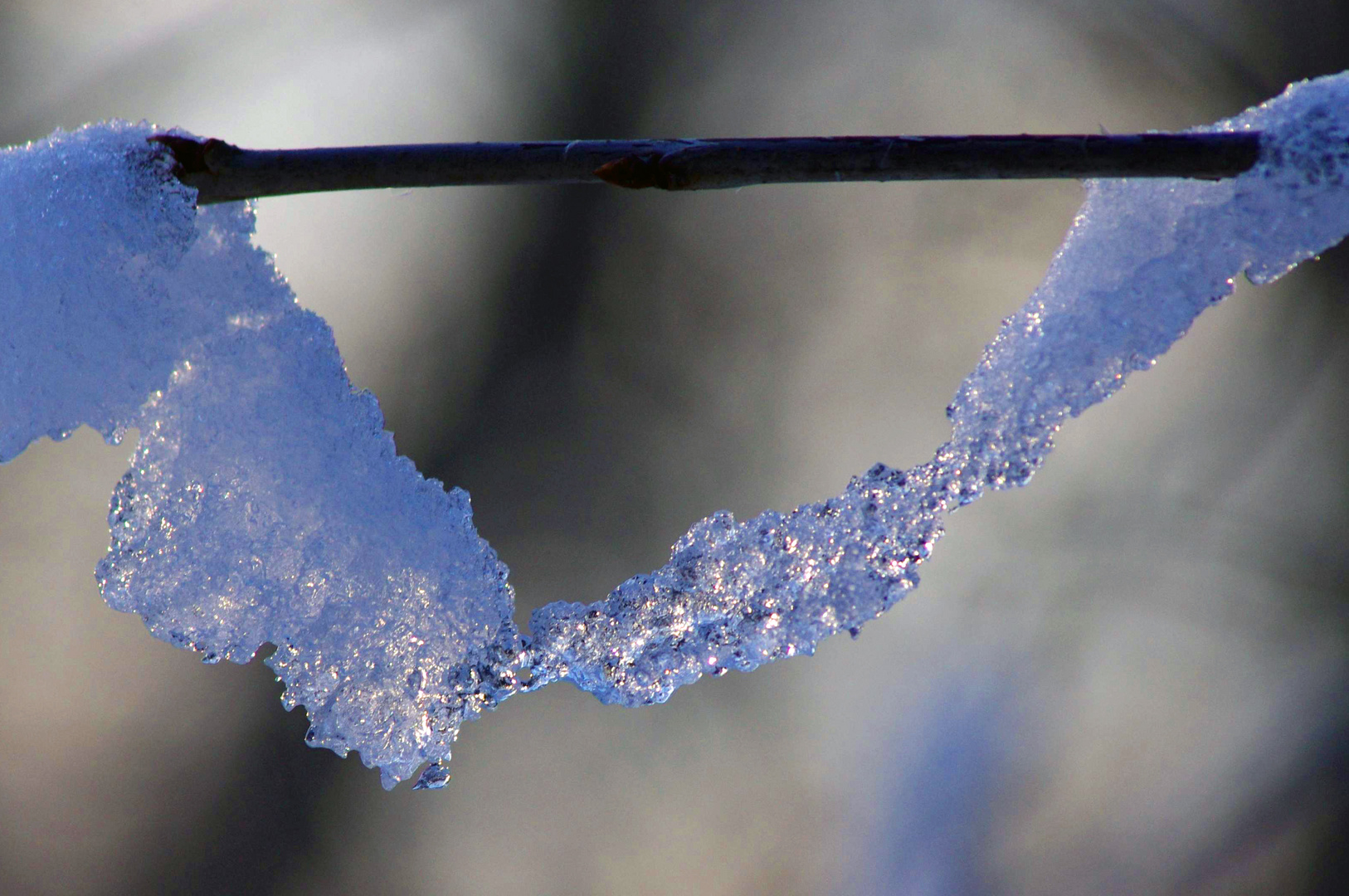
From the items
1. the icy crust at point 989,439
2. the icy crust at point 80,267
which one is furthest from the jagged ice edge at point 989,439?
the icy crust at point 80,267

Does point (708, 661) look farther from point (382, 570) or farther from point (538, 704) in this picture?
point (538, 704)

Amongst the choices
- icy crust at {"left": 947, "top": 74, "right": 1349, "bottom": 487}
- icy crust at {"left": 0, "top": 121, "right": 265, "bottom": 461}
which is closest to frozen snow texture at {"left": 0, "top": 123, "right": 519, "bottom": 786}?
icy crust at {"left": 0, "top": 121, "right": 265, "bottom": 461}

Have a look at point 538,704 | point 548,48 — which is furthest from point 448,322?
point 538,704

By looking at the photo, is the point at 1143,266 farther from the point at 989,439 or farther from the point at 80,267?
the point at 80,267

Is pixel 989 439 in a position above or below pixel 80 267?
below

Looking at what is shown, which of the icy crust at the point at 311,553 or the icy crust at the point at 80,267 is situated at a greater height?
the icy crust at the point at 80,267

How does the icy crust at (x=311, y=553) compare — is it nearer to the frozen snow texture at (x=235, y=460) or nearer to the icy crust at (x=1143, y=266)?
the frozen snow texture at (x=235, y=460)

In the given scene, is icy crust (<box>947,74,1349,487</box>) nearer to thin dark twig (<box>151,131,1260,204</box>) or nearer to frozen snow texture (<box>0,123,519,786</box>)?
thin dark twig (<box>151,131,1260,204</box>)

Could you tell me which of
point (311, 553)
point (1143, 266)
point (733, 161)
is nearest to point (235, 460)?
point (311, 553)
